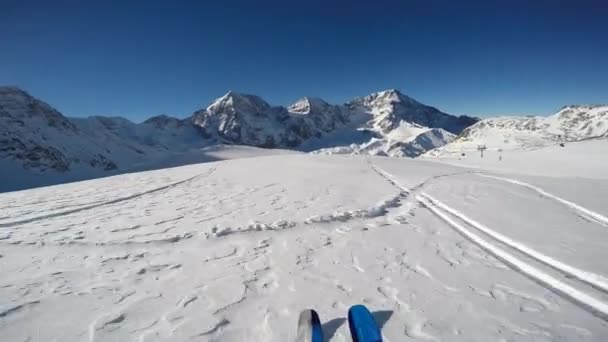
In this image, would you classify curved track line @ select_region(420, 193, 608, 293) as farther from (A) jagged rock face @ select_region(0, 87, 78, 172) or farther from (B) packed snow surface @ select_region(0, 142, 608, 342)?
(A) jagged rock face @ select_region(0, 87, 78, 172)

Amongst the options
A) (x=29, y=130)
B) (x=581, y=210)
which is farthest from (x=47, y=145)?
(x=581, y=210)

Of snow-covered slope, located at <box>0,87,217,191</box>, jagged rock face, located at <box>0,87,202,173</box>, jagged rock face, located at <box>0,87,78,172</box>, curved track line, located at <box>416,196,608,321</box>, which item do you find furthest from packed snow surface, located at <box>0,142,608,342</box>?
jagged rock face, located at <box>0,87,78,172</box>

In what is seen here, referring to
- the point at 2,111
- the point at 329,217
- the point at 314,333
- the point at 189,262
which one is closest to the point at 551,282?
the point at 314,333

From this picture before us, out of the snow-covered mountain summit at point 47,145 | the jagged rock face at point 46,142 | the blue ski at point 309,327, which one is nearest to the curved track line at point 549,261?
the blue ski at point 309,327

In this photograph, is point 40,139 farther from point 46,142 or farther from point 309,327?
point 309,327

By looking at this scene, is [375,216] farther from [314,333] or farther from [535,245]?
[314,333]

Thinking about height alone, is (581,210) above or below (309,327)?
below
